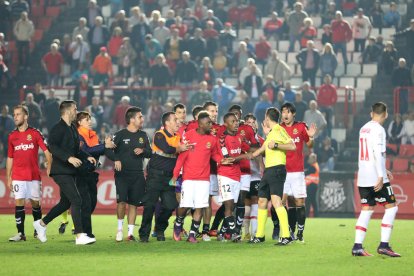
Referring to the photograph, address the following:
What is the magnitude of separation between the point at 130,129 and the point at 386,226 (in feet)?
16.9

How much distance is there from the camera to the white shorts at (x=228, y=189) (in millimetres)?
20188

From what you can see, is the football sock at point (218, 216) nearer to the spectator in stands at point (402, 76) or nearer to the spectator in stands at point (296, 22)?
the spectator in stands at point (402, 76)

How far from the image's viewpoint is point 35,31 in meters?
42.6

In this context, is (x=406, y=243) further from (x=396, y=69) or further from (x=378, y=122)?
(x=396, y=69)

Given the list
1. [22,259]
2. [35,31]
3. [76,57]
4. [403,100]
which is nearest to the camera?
[22,259]

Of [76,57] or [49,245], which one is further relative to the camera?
[76,57]

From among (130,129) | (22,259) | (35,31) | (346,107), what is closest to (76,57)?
(35,31)

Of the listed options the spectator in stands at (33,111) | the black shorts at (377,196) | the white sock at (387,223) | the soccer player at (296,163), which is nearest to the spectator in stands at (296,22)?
the spectator in stands at (33,111)

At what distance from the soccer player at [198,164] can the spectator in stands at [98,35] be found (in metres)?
20.0

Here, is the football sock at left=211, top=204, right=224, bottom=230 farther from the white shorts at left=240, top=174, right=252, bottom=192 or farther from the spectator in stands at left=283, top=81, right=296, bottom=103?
the spectator in stands at left=283, top=81, right=296, bottom=103

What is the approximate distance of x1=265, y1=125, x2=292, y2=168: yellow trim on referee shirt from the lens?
63.1ft

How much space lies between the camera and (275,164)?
63.7 feet

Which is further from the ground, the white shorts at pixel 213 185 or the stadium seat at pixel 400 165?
the stadium seat at pixel 400 165

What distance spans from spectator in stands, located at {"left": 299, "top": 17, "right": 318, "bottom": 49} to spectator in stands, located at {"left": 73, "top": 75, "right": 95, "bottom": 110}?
287 inches
